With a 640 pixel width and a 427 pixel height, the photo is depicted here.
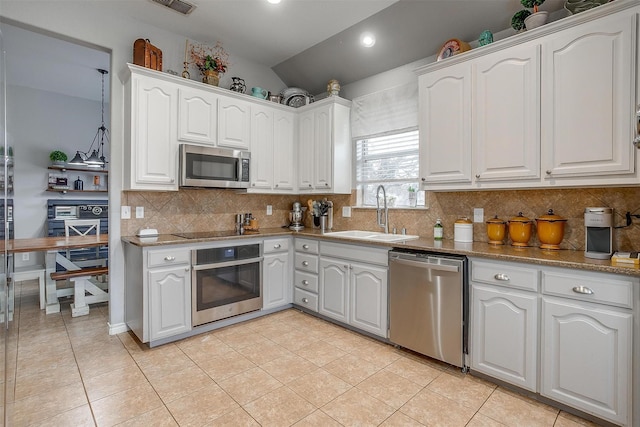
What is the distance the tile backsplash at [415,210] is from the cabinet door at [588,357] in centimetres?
69

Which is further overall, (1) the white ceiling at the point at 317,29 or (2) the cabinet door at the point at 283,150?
(2) the cabinet door at the point at 283,150

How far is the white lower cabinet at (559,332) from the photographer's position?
5.53 ft

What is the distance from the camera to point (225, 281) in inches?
122

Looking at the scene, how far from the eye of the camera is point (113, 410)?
1.87m

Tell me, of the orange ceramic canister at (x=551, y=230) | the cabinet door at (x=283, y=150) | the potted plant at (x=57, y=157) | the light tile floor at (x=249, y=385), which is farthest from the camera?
the potted plant at (x=57, y=157)

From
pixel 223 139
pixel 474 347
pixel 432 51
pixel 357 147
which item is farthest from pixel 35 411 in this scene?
pixel 432 51

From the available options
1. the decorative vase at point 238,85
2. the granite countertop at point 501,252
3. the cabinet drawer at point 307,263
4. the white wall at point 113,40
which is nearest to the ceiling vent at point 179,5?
the white wall at point 113,40

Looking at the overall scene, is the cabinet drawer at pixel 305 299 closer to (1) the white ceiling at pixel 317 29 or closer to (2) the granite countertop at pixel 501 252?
(2) the granite countertop at pixel 501 252

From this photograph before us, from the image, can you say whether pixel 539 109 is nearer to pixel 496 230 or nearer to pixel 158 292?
pixel 496 230

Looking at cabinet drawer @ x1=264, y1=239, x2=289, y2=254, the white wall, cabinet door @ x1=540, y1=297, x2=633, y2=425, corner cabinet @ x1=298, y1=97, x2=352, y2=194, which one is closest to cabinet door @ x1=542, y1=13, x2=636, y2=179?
cabinet door @ x1=540, y1=297, x2=633, y2=425

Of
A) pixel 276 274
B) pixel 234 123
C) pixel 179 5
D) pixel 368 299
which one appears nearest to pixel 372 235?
pixel 368 299

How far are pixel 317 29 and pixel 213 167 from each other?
5.69 feet

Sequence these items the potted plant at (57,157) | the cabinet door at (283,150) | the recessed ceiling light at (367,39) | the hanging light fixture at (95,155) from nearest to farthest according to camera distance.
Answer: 1. the recessed ceiling light at (367,39)
2. the cabinet door at (283,150)
3. the hanging light fixture at (95,155)
4. the potted plant at (57,157)

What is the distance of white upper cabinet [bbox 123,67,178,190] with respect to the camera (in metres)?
2.81
